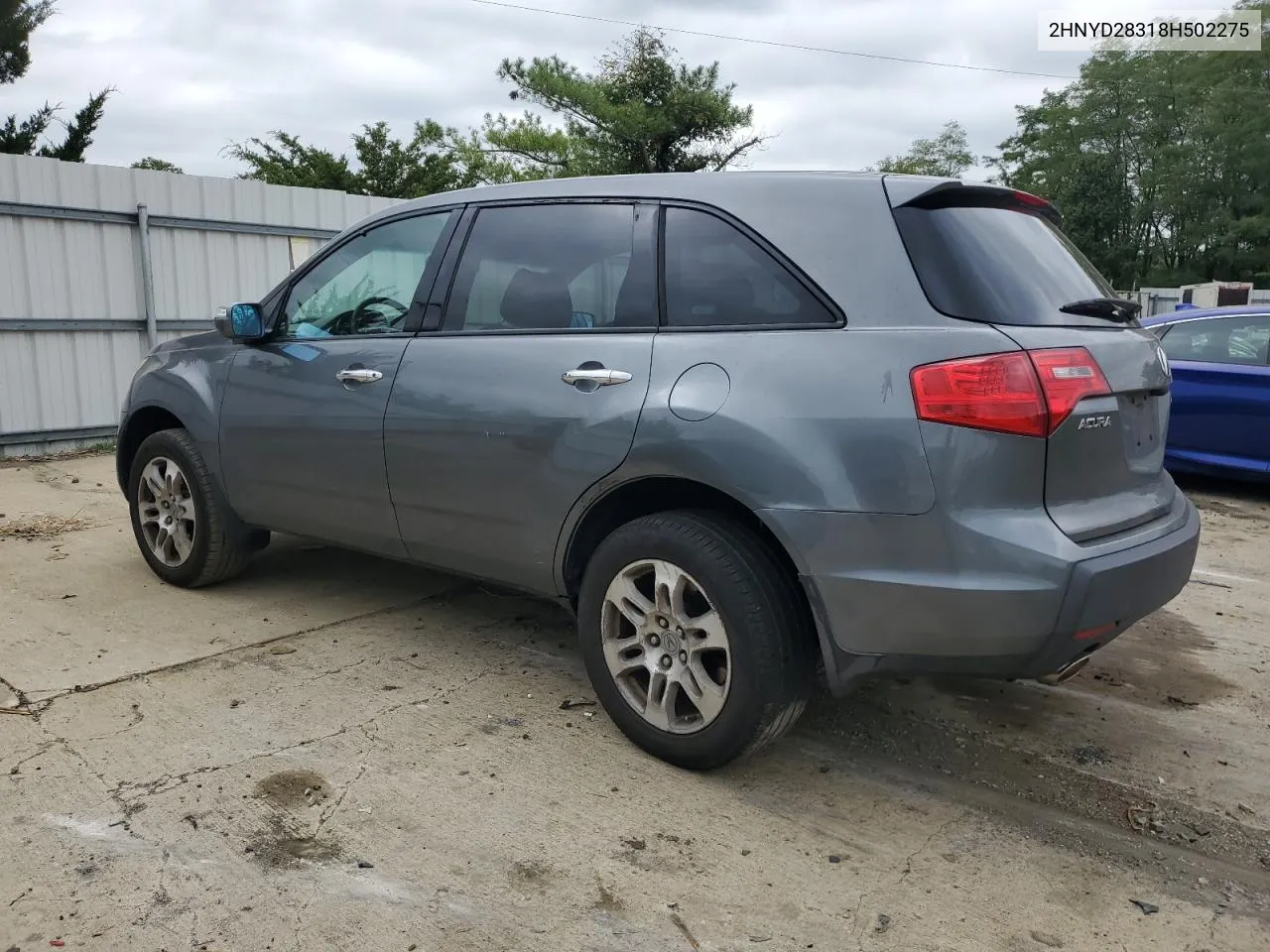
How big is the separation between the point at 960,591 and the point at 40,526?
574 cm

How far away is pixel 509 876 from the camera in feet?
8.37

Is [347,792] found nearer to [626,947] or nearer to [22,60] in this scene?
[626,947]

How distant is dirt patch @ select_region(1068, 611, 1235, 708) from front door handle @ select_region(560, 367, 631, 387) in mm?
2177

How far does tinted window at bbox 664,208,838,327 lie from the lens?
2895mm

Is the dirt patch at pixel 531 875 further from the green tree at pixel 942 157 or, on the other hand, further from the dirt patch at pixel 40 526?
the green tree at pixel 942 157

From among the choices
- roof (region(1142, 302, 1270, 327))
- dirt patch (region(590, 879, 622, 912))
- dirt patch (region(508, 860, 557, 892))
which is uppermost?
roof (region(1142, 302, 1270, 327))

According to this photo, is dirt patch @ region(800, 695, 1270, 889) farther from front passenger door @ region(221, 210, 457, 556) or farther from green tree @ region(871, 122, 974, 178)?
green tree @ region(871, 122, 974, 178)

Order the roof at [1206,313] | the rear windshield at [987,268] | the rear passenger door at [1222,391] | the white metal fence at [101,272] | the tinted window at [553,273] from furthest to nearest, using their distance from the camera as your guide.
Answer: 1. the white metal fence at [101,272]
2. the roof at [1206,313]
3. the rear passenger door at [1222,391]
4. the tinted window at [553,273]
5. the rear windshield at [987,268]

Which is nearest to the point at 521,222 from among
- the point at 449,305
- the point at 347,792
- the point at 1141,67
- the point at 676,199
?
the point at 449,305

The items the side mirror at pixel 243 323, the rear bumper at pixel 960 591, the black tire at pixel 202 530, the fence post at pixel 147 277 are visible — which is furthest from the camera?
the fence post at pixel 147 277

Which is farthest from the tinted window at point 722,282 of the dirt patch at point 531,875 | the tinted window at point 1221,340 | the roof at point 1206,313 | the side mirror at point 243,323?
the tinted window at point 1221,340

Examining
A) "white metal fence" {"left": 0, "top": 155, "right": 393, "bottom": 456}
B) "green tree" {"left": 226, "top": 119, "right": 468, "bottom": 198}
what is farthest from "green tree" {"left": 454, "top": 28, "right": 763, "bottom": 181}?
"white metal fence" {"left": 0, "top": 155, "right": 393, "bottom": 456}

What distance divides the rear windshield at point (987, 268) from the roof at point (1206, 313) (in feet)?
17.5

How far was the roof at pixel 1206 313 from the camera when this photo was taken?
762cm
